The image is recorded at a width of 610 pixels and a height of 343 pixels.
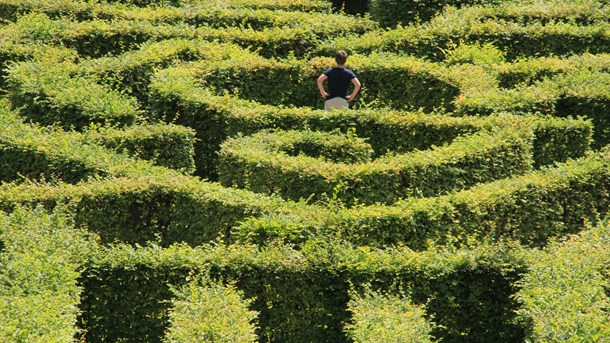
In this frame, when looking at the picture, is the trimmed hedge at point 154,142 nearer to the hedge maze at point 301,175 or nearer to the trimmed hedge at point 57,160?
the hedge maze at point 301,175

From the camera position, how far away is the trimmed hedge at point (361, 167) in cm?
1941

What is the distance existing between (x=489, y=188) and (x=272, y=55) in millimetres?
11106

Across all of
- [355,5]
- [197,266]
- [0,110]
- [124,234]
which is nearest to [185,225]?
[124,234]

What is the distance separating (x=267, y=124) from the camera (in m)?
23.0

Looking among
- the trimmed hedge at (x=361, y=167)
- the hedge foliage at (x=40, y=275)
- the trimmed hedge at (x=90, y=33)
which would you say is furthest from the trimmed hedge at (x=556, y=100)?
the hedge foliage at (x=40, y=275)

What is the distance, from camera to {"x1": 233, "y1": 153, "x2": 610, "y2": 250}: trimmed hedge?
56.6 feet

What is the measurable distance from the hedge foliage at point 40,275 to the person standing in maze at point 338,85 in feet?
26.0

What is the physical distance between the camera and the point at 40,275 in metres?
14.5

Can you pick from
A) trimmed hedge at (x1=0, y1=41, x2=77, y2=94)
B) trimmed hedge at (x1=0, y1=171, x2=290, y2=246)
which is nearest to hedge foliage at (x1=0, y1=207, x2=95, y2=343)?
trimmed hedge at (x1=0, y1=171, x2=290, y2=246)

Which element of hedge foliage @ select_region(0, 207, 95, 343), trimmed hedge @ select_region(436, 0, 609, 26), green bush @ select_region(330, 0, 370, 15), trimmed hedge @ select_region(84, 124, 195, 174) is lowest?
hedge foliage @ select_region(0, 207, 95, 343)

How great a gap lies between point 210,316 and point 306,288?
205 cm

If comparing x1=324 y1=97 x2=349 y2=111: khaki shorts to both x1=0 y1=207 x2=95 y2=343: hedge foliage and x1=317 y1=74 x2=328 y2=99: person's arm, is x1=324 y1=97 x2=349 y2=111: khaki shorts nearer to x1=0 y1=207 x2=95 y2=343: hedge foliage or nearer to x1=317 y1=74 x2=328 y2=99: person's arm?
x1=317 y1=74 x2=328 y2=99: person's arm

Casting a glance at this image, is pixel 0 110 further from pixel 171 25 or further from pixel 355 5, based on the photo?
pixel 355 5

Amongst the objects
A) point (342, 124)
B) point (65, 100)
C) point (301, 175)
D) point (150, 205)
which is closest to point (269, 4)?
point (65, 100)
